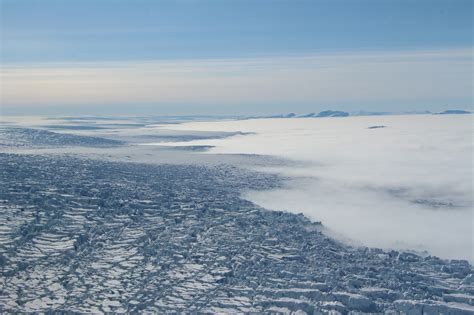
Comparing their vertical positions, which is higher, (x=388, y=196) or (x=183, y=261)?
(x=388, y=196)

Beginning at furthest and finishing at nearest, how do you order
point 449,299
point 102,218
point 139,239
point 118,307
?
point 102,218, point 139,239, point 449,299, point 118,307

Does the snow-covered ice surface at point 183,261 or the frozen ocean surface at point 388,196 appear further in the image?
the frozen ocean surface at point 388,196

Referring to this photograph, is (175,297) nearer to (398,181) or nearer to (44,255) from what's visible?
(44,255)

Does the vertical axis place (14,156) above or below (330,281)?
above

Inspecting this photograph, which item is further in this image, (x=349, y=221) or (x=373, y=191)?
(x=373, y=191)

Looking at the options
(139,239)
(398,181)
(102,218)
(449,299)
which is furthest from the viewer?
(398,181)

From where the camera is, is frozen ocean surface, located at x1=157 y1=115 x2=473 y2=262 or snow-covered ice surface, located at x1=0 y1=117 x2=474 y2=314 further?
frozen ocean surface, located at x1=157 y1=115 x2=473 y2=262

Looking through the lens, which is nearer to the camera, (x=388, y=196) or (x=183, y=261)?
(x=183, y=261)

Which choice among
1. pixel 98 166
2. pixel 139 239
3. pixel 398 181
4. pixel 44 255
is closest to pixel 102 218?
pixel 139 239
